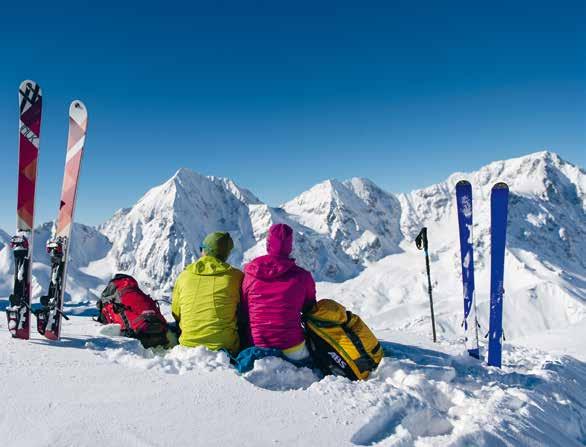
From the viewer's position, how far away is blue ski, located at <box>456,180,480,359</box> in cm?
872

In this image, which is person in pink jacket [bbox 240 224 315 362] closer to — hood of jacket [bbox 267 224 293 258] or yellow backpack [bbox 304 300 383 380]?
hood of jacket [bbox 267 224 293 258]

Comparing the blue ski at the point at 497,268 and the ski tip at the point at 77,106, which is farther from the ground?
the ski tip at the point at 77,106

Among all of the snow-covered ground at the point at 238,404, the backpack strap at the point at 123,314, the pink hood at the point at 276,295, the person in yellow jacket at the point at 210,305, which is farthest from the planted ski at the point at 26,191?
the pink hood at the point at 276,295

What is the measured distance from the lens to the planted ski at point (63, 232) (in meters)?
6.59

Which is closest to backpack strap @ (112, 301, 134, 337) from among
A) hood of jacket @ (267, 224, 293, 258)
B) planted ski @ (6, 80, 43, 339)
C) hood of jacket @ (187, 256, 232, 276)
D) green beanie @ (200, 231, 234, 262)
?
planted ski @ (6, 80, 43, 339)

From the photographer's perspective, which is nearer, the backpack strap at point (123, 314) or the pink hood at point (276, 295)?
the pink hood at point (276, 295)

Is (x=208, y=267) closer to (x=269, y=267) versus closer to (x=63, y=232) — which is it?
(x=269, y=267)

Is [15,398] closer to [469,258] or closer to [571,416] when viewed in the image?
[571,416]

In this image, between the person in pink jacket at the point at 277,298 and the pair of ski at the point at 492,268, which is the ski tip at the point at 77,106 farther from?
the pair of ski at the point at 492,268

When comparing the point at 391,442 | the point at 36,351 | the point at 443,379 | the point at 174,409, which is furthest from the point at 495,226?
the point at 36,351

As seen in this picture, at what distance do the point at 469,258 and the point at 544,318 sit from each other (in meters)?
209

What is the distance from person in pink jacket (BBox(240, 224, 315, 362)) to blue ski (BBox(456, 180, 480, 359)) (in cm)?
459

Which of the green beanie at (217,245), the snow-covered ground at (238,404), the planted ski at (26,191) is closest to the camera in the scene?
the snow-covered ground at (238,404)

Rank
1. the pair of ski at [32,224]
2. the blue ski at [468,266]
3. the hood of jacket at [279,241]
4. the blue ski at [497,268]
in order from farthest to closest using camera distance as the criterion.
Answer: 1. the blue ski at [468,266]
2. the blue ski at [497,268]
3. the pair of ski at [32,224]
4. the hood of jacket at [279,241]
